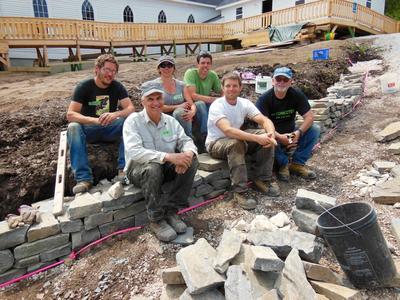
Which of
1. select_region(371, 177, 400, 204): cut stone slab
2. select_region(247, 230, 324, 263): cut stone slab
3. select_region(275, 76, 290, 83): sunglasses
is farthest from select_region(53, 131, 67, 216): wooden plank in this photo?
select_region(371, 177, 400, 204): cut stone slab

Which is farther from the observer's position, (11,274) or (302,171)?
(302,171)

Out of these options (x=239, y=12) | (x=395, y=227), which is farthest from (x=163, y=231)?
(x=239, y=12)

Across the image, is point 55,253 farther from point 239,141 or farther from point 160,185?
point 239,141

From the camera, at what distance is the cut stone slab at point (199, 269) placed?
6.58ft

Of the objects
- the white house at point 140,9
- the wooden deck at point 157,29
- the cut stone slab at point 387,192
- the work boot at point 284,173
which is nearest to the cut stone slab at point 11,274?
the work boot at point 284,173

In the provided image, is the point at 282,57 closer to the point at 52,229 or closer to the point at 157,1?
the point at 52,229

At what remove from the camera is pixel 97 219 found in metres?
2.95

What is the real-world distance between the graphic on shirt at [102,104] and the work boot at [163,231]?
61.4 inches

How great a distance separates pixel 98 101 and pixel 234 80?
162cm

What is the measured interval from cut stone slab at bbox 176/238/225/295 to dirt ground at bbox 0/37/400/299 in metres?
0.44

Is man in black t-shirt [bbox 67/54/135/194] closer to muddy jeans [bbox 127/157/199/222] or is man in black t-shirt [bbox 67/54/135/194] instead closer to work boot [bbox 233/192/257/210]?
muddy jeans [bbox 127/157/199/222]

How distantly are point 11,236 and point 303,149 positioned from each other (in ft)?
11.2

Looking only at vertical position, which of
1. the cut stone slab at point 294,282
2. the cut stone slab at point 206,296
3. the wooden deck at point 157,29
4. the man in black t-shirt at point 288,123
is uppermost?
the wooden deck at point 157,29

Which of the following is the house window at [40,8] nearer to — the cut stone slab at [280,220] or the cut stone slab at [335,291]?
the cut stone slab at [280,220]
